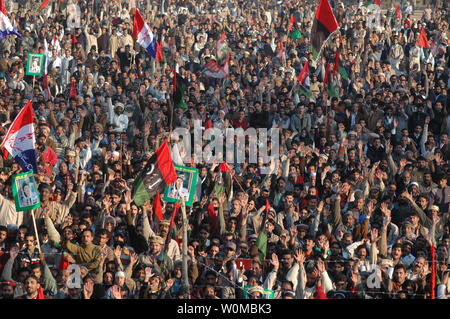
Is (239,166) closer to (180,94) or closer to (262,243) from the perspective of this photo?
(180,94)

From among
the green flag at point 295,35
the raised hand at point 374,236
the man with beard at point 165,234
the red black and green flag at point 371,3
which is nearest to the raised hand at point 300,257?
the raised hand at point 374,236

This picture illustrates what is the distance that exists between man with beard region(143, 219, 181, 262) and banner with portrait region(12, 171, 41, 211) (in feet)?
4.66

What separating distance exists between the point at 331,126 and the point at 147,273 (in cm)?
668

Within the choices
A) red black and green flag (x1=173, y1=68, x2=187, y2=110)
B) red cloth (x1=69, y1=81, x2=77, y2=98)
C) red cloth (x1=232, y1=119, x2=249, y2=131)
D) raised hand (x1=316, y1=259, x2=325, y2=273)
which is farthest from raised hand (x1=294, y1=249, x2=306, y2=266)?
red cloth (x1=69, y1=81, x2=77, y2=98)

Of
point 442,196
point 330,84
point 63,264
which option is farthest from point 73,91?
point 442,196

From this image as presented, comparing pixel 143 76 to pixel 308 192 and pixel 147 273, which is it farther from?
pixel 147 273

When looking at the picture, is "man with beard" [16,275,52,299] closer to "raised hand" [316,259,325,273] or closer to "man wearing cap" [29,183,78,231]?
"man wearing cap" [29,183,78,231]

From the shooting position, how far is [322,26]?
15695mm

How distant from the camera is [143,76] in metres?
19.0

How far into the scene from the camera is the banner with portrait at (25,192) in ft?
35.3

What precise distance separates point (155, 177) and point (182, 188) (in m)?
0.41

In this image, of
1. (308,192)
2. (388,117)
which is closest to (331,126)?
(388,117)

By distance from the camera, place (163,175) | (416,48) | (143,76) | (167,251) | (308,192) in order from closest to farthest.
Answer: (167,251) → (163,175) → (308,192) → (143,76) → (416,48)

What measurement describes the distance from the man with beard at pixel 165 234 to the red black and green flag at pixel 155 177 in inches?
12.5
